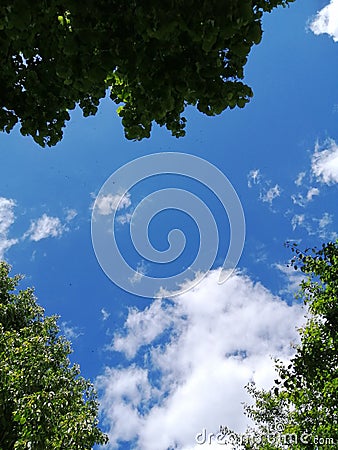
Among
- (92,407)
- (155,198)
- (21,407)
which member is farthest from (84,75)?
(92,407)

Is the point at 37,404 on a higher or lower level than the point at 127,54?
lower

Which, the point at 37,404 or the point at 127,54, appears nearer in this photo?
the point at 127,54

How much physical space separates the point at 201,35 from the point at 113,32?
1249 mm

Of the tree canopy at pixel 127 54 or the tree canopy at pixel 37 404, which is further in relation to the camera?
the tree canopy at pixel 37 404

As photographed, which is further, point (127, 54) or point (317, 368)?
point (317, 368)

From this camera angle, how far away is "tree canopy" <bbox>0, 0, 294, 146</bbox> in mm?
5008

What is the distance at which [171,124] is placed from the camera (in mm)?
7832

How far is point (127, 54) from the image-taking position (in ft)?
18.7

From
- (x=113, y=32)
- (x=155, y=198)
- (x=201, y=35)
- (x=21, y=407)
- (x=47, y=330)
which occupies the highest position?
(x=155, y=198)

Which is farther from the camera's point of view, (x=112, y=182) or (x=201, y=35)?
(x=112, y=182)

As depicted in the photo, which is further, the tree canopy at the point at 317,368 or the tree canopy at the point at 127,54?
the tree canopy at the point at 317,368

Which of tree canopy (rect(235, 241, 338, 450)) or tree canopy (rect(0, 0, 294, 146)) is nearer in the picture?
tree canopy (rect(0, 0, 294, 146))

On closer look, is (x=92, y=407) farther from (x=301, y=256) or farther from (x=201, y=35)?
(x=201, y=35)

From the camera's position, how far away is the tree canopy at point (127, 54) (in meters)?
5.01
